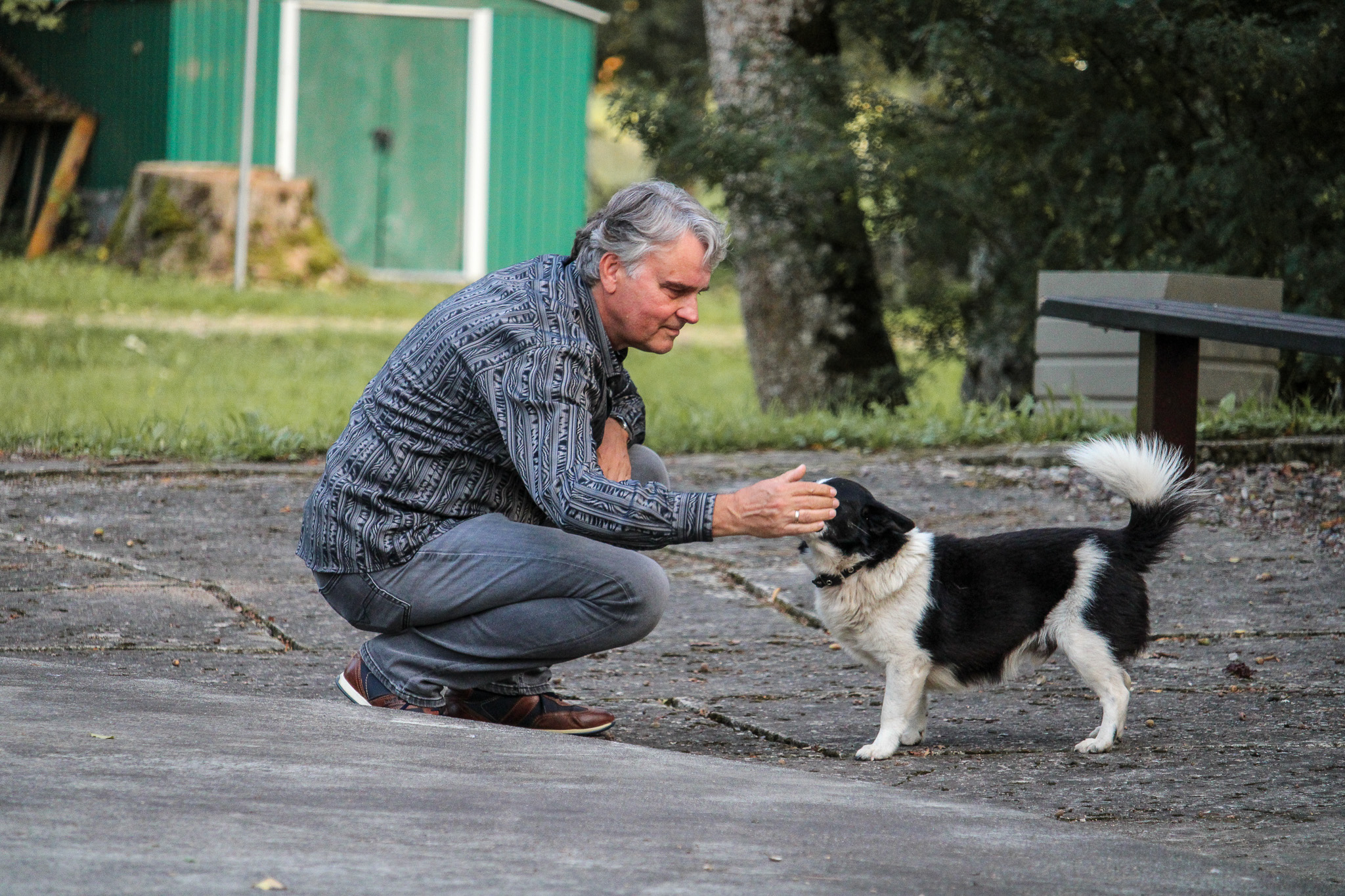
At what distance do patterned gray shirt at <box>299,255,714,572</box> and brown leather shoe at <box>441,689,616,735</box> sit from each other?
43 centimetres

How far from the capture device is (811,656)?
459 cm

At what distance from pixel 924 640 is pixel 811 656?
2.88ft

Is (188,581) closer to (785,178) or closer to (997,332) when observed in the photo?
(785,178)

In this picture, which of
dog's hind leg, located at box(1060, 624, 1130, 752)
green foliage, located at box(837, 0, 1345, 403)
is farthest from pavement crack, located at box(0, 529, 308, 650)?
green foliage, located at box(837, 0, 1345, 403)

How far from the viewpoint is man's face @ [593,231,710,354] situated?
3490mm

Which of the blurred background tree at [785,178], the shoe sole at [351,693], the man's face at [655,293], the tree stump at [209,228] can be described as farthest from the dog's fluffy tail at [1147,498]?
the tree stump at [209,228]

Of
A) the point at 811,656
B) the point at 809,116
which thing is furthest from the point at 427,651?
the point at 809,116

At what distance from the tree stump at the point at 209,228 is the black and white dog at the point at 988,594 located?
49.8ft

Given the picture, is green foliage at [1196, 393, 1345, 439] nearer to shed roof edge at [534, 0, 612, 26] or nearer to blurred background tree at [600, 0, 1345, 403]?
blurred background tree at [600, 0, 1345, 403]

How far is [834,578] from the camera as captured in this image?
380 centimetres

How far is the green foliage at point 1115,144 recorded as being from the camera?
863cm

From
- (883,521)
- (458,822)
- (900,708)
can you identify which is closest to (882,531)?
(883,521)

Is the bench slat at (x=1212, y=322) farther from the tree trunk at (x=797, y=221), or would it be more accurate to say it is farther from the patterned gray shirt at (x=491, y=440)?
the tree trunk at (x=797, y=221)

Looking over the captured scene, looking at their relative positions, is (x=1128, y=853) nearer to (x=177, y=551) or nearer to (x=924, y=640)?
(x=924, y=640)
